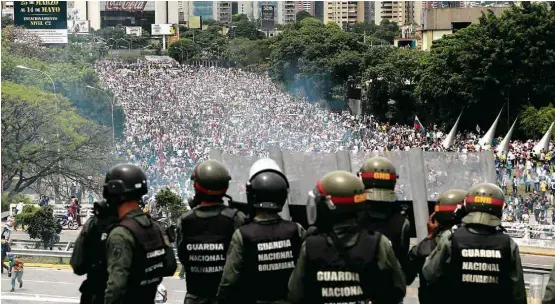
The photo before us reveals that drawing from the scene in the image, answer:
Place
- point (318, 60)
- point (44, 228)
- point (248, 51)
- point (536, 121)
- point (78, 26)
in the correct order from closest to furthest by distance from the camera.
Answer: point (44, 228) < point (536, 121) < point (318, 60) < point (248, 51) < point (78, 26)

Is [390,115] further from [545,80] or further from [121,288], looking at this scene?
[121,288]

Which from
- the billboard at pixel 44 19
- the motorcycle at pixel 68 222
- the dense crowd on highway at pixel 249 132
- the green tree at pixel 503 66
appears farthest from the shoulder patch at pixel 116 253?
the billboard at pixel 44 19

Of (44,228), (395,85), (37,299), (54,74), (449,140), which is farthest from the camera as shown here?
(395,85)

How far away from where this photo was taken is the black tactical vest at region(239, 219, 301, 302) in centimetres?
753

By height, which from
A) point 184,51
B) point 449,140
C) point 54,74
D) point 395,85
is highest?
point 184,51

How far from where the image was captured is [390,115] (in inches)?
2950

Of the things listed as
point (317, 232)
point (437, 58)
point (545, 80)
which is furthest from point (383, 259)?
point (437, 58)

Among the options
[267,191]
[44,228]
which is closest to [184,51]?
[44,228]

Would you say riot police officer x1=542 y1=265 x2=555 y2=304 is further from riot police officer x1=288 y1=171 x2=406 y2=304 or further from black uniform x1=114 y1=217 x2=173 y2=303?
black uniform x1=114 y1=217 x2=173 y2=303

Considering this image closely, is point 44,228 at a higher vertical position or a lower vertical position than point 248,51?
lower

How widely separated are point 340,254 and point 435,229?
210cm

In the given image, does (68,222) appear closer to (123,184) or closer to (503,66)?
(123,184)

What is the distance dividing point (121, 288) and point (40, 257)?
20.8 m

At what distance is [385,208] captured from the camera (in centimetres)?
861
